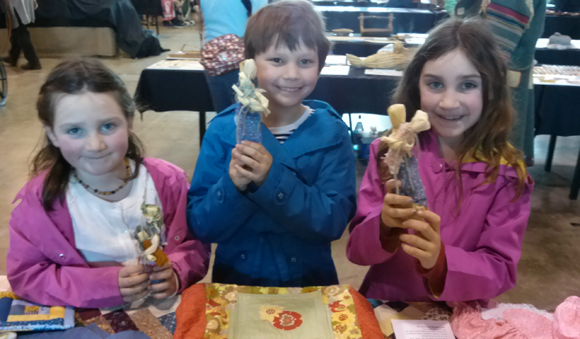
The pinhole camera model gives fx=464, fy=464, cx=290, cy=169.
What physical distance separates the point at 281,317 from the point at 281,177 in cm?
37

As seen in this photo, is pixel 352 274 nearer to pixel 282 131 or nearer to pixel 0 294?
pixel 282 131

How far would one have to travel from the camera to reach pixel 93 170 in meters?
1.39

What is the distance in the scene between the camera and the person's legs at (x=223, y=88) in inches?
120

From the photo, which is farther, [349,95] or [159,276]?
[349,95]

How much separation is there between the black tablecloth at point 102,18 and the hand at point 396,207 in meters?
8.89

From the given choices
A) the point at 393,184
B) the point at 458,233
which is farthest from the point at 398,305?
the point at 393,184

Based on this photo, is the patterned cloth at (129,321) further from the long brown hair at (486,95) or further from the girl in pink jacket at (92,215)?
the long brown hair at (486,95)

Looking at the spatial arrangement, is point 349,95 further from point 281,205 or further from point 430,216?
point 430,216

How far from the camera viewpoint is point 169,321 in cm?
126

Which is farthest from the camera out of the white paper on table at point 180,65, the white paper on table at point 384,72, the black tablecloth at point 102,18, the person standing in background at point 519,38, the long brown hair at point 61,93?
the black tablecloth at point 102,18

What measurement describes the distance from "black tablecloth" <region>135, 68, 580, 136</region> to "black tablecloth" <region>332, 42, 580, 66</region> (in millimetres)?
1122

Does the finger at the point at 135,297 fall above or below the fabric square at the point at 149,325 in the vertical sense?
above

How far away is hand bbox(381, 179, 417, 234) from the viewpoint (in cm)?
111

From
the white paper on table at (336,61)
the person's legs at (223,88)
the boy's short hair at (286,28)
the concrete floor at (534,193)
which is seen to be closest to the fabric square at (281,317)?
the boy's short hair at (286,28)
